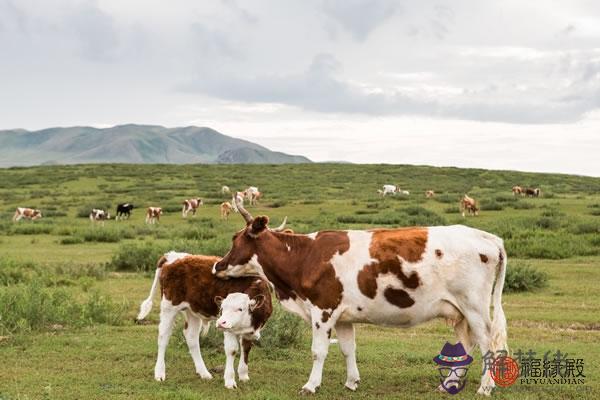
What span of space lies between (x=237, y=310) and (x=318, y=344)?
3.62 ft

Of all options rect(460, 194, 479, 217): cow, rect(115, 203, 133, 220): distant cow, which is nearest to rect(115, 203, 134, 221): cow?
rect(115, 203, 133, 220): distant cow

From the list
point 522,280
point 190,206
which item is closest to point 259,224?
point 522,280

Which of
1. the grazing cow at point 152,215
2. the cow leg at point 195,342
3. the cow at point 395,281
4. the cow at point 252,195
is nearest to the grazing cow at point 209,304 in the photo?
the cow leg at point 195,342

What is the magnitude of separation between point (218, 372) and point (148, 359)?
4.54 feet

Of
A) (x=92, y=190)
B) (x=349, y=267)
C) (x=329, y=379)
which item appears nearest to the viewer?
(x=349, y=267)

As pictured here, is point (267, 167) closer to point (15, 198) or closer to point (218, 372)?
point (15, 198)

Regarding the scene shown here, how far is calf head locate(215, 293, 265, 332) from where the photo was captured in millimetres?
8875

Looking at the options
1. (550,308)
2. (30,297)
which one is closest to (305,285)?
(30,297)

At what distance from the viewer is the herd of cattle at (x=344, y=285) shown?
866 centimetres

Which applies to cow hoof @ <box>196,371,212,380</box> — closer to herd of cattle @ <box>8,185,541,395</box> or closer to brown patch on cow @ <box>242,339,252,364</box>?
herd of cattle @ <box>8,185,541,395</box>

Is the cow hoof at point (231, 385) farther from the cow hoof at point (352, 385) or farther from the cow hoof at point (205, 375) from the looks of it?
the cow hoof at point (352, 385)

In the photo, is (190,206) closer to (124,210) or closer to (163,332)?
(124,210)

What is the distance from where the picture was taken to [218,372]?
33.7ft

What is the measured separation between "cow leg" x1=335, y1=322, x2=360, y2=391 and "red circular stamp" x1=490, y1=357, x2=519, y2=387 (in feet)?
5.70
